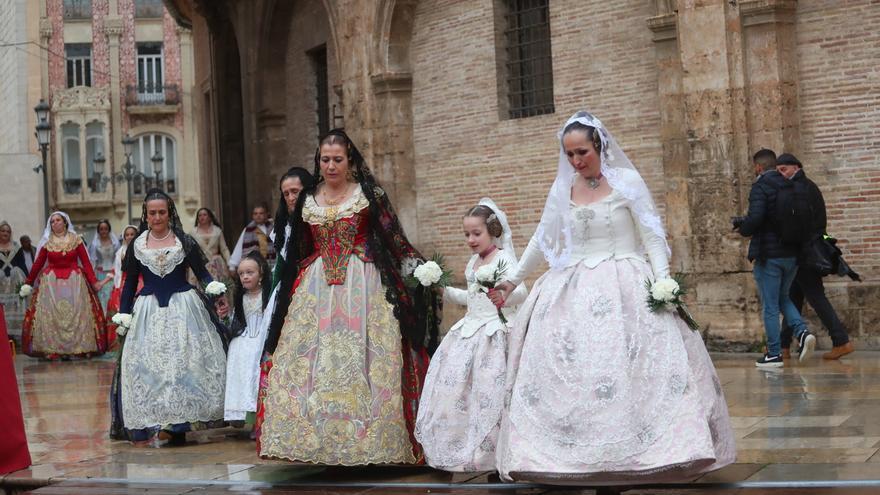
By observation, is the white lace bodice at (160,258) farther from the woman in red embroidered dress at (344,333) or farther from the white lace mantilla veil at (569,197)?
the white lace mantilla veil at (569,197)

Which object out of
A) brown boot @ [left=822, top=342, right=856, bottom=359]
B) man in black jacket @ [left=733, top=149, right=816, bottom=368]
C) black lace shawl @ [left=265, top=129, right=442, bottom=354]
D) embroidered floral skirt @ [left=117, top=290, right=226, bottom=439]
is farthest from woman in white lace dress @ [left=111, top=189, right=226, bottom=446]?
brown boot @ [left=822, top=342, right=856, bottom=359]

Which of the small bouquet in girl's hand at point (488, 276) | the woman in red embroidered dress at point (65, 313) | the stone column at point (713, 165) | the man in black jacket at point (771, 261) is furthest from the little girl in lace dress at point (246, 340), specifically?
the woman in red embroidered dress at point (65, 313)

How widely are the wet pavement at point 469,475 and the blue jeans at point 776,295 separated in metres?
0.47

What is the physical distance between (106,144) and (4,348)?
4608 cm

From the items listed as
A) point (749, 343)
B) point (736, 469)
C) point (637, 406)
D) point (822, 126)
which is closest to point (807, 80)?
point (822, 126)

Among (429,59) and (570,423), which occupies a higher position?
(429,59)

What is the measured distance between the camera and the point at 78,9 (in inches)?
2085

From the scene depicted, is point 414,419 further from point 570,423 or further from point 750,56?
point 750,56

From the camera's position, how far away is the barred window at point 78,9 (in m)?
52.8

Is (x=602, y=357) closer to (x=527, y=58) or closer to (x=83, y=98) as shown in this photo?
(x=527, y=58)

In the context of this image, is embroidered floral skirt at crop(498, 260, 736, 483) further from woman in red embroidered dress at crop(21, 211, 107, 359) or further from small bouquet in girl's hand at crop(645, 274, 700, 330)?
woman in red embroidered dress at crop(21, 211, 107, 359)

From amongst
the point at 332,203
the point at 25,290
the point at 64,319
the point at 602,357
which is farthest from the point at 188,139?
the point at 602,357

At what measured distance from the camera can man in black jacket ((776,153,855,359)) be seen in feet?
39.4

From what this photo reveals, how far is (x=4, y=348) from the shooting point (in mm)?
8023
